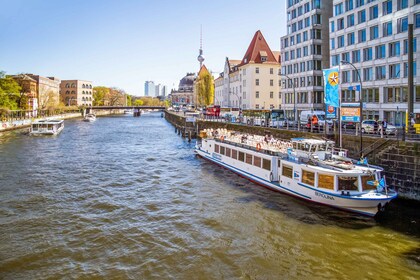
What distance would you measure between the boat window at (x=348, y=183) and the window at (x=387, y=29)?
38197mm

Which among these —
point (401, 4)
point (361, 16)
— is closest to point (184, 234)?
point (401, 4)

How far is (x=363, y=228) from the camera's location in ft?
69.0

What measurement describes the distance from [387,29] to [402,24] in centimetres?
287

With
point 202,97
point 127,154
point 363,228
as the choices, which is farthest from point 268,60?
point 363,228

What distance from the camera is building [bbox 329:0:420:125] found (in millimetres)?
50031

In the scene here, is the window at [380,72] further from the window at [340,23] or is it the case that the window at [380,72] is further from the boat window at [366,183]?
the boat window at [366,183]

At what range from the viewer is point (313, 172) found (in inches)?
979

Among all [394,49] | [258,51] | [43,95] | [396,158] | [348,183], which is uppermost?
[258,51]

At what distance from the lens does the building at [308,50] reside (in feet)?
231

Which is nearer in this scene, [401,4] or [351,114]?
[351,114]

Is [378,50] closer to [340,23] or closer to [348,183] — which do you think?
[340,23]

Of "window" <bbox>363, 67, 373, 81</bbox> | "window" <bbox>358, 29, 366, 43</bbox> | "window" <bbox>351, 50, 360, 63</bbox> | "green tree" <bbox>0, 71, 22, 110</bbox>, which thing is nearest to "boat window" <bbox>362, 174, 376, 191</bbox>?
"window" <bbox>363, 67, 373, 81</bbox>

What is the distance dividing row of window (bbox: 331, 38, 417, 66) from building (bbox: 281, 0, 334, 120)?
6.99 m

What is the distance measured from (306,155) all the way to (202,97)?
335ft
